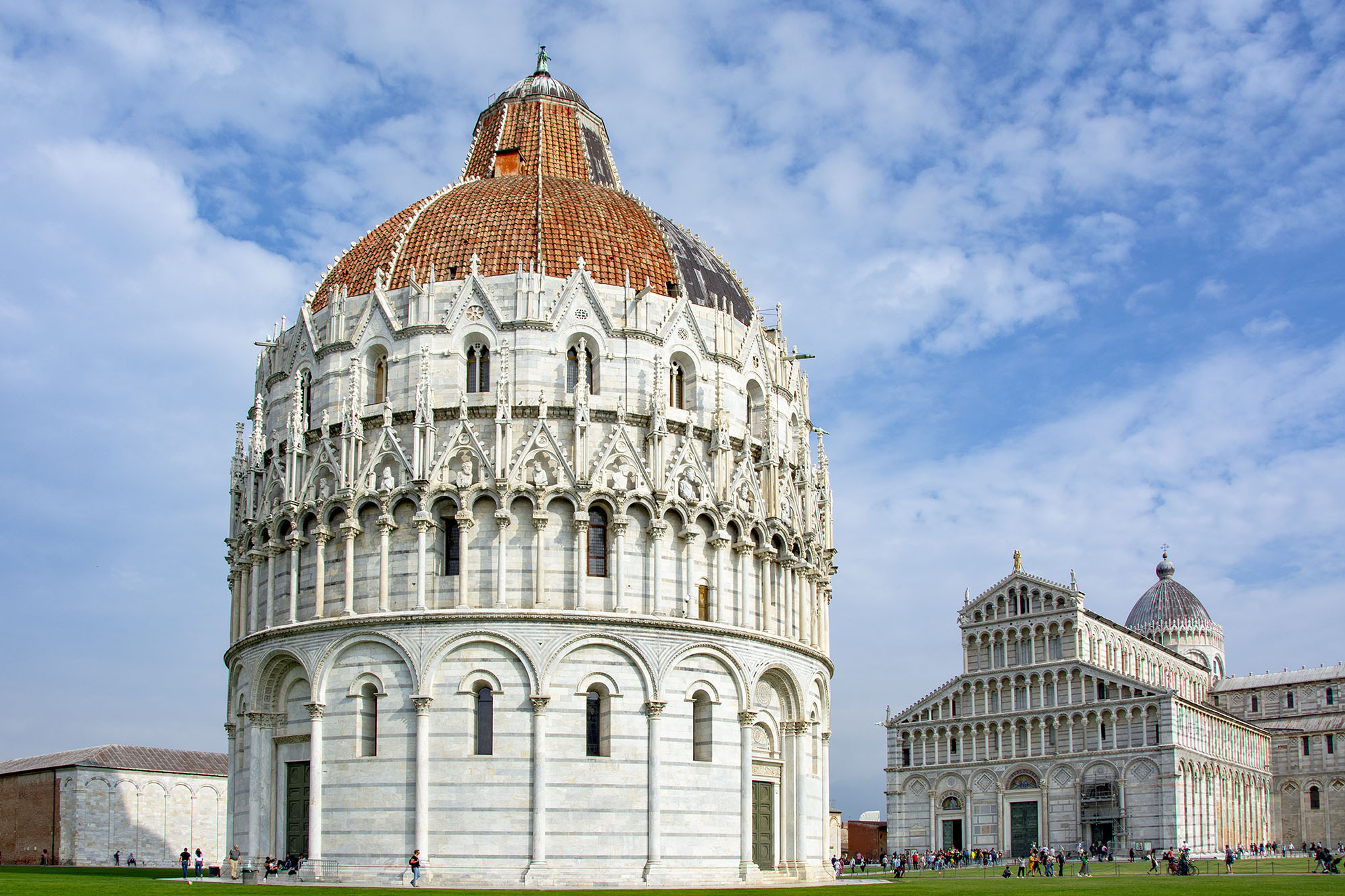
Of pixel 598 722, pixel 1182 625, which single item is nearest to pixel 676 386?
pixel 598 722

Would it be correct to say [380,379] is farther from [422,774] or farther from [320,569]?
[422,774]

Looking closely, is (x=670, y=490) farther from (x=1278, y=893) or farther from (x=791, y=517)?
(x=1278, y=893)

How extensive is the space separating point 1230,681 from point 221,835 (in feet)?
275

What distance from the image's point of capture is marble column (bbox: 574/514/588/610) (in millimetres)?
39562

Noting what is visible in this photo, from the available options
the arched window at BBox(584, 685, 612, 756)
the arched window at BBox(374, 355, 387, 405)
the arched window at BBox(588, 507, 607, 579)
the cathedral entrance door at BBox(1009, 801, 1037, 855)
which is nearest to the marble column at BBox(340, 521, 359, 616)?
the arched window at BBox(374, 355, 387, 405)

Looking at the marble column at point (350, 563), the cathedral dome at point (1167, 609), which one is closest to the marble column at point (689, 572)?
the marble column at point (350, 563)

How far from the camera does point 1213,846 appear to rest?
292 ft

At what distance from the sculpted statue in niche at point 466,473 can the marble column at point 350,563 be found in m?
3.53

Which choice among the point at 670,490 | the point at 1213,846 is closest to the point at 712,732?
the point at 670,490

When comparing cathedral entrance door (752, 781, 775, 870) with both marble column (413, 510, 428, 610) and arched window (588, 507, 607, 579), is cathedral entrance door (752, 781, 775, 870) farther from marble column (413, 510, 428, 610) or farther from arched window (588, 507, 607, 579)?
marble column (413, 510, 428, 610)

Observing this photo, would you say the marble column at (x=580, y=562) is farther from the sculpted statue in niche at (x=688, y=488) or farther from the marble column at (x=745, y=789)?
the marble column at (x=745, y=789)

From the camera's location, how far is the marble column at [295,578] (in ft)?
137

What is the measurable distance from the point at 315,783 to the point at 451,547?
25.7ft

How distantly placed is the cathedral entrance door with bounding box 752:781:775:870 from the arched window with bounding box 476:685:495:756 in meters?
8.86
